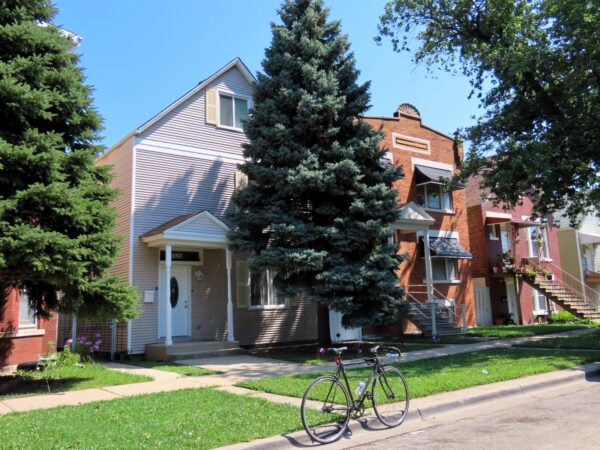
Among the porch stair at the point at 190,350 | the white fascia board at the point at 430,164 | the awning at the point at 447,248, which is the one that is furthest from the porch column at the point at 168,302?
the white fascia board at the point at 430,164

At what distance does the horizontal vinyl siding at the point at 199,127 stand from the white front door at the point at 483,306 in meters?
16.1

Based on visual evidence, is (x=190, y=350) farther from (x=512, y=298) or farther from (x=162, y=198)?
(x=512, y=298)

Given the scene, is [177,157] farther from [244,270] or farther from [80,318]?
[80,318]

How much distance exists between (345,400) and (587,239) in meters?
35.3

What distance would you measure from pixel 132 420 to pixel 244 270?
11017 mm

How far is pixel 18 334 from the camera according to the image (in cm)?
1343

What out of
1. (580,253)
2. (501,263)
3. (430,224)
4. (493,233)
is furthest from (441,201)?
(580,253)

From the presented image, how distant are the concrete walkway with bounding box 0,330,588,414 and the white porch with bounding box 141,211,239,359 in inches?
38.2

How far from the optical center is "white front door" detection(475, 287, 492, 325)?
27.6 m

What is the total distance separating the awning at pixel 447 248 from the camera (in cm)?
2344

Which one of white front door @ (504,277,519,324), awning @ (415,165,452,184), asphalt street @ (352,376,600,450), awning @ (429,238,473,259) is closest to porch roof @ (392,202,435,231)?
awning @ (429,238,473,259)

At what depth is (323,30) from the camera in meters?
16.4

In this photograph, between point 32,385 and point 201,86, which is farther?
point 201,86

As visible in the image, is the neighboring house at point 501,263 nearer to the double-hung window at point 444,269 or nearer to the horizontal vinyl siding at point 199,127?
the double-hung window at point 444,269
